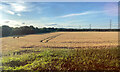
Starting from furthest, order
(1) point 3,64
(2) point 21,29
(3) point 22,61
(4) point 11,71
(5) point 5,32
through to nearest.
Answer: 1. (2) point 21,29
2. (5) point 5,32
3. (3) point 22,61
4. (1) point 3,64
5. (4) point 11,71

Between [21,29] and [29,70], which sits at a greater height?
[21,29]

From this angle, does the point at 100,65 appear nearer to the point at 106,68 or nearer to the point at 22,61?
the point at 106,68

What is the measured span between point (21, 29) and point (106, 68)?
1828 cm

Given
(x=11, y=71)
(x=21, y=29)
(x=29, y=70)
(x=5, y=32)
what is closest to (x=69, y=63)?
(x=29, y=70)

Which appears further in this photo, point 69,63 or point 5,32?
point 5,32

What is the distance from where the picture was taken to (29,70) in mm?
2199

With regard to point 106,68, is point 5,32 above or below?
above

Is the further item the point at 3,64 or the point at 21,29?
the point at 21,29

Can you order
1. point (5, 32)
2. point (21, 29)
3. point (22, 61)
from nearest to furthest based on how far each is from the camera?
point (22, 61) → point (5, 32) → point (21, 29)

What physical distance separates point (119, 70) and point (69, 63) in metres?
1.23

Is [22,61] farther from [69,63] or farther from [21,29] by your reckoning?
[21,29]

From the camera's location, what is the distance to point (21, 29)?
18266 mm

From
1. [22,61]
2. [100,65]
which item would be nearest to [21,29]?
[22,61]

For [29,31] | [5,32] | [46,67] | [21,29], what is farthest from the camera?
[29,31]
